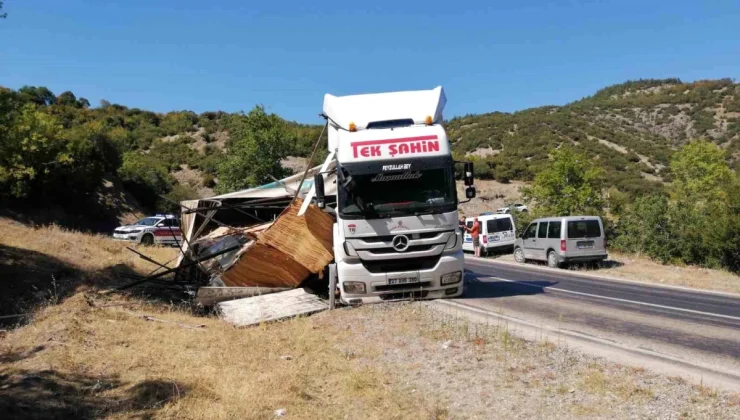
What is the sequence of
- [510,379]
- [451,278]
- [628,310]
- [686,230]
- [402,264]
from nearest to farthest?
[510,379], [402,264], [451,278], [628,310], [686,230]

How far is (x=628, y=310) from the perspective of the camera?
38.0 feet

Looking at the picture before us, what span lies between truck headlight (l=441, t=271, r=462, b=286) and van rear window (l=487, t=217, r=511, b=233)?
1775 cm

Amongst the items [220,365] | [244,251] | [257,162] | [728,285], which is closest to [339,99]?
[244,251]

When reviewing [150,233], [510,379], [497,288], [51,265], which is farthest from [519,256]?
[150,233]

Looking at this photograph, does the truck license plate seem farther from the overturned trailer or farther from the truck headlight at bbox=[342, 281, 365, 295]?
the overturned trailer

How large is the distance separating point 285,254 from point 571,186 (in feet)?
71.4

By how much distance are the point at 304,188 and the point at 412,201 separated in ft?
16.2

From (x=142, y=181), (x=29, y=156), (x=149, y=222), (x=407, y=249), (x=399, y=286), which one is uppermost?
(x=29, y=156)

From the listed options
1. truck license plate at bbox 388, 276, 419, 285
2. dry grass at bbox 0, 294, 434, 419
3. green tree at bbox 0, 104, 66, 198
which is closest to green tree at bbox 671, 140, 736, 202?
truck license plate at bbox 388, 276, 419, 285

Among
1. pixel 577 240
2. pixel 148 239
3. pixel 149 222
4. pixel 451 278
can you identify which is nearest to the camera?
pixel 451 278

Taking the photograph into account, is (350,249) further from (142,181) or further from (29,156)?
(142,181)

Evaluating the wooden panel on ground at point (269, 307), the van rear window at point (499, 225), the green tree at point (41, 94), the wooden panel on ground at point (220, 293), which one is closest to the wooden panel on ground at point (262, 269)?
the wooden panel on ground at point (220, 293)

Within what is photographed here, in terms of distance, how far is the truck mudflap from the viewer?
10438mm

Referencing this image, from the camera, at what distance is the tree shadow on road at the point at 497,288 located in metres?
13.4
